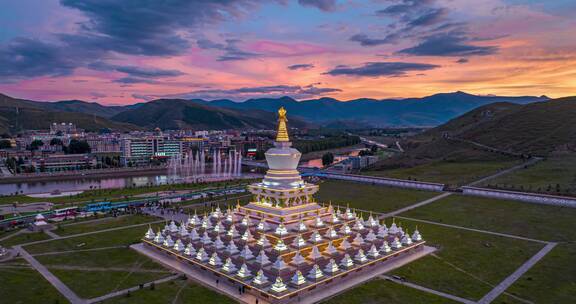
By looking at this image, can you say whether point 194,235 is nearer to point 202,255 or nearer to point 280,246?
point 202,255

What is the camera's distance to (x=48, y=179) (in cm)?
8962

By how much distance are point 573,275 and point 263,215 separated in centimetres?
2279

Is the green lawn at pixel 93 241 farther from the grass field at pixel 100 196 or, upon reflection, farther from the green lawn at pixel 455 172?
the green lawn at pixel 455 172

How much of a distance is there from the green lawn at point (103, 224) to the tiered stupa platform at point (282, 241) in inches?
402

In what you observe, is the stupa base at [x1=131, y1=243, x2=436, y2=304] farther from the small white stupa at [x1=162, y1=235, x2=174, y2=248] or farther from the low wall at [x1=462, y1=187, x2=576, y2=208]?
the low wall at [x1=462, y1=187, x2=576, y2=208]

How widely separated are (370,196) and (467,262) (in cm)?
2677

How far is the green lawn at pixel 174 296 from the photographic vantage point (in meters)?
22.9

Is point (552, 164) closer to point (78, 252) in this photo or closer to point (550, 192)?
point (550, 192)

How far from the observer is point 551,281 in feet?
83.2

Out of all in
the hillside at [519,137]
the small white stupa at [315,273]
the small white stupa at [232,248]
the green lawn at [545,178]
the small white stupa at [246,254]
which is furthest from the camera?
the hillside at [519,137]

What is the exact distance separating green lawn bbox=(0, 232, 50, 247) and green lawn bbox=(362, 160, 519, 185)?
55.9m

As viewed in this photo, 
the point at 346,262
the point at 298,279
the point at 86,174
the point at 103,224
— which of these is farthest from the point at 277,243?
the point at 86,174

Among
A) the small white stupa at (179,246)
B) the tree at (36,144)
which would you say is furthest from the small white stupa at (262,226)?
the tree at (36,144)

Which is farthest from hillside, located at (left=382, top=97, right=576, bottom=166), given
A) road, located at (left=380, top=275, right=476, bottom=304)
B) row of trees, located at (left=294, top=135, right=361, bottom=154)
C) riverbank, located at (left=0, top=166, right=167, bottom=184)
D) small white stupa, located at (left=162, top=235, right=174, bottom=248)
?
small white stupa, located at (left=162, top=235, right=174, bottom=248)
